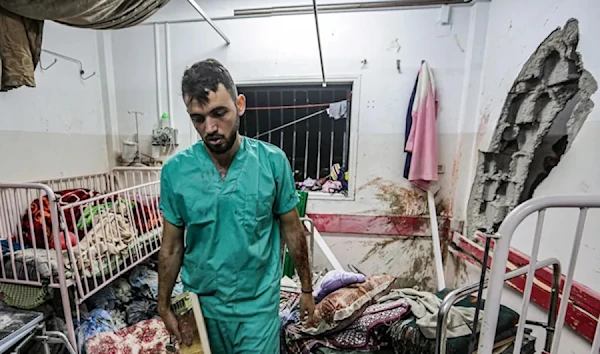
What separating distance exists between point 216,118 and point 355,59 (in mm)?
1924

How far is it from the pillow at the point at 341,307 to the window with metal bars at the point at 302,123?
138cm

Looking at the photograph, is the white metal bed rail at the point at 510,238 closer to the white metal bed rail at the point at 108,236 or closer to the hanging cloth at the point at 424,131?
the hanging cloth at the point at 424,131

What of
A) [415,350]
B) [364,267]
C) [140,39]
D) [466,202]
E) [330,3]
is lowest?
[364,267]

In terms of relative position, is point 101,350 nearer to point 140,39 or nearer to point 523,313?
point 523,313

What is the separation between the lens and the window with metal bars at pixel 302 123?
269 centimetres

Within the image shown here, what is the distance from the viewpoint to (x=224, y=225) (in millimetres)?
922

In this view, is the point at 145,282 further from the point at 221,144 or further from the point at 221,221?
the point at 221,144

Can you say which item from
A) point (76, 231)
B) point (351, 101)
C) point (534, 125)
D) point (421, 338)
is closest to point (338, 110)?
point (351, 101)

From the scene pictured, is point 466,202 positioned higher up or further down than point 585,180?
further down

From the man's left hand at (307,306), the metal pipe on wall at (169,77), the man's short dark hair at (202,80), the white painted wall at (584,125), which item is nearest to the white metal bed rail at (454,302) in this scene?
the white painted wall at (584,125)

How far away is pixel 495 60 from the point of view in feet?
6.65

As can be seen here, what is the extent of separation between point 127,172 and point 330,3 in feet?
8.62

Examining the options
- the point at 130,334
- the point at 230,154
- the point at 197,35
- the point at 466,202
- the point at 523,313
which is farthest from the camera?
the point at 197,35

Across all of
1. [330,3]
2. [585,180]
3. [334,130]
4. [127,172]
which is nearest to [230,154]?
[585,180]
